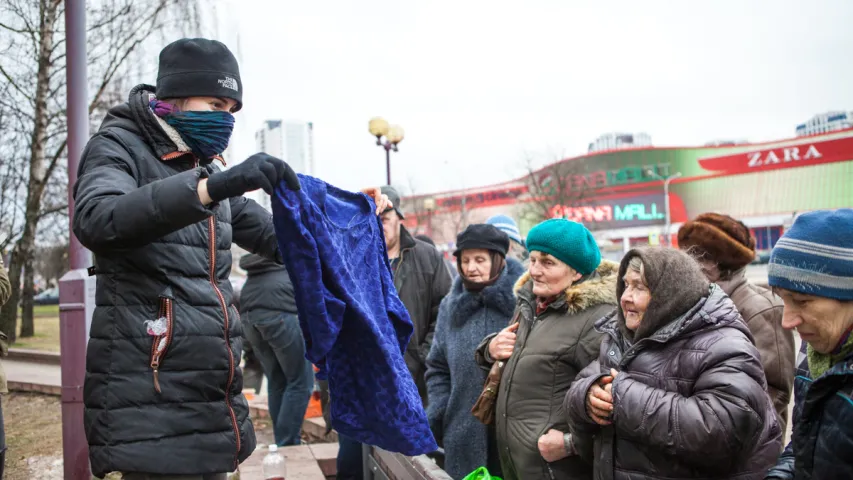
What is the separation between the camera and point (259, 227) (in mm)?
Result: 2969

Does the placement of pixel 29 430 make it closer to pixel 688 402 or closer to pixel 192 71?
pixel 192 71

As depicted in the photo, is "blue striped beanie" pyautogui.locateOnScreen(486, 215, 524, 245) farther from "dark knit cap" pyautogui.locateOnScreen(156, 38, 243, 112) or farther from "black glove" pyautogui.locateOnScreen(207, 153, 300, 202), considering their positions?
"black glove" pyautogui.locateOnScreen(207, 153, 300, 202)

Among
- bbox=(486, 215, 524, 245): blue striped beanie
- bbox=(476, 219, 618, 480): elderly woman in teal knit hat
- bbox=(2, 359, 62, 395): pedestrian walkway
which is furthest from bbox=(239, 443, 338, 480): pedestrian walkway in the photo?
bbox=(2, 359, 62, 395): pedestrian walkway

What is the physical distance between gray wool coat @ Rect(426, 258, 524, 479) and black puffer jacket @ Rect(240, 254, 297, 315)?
6.55 ft

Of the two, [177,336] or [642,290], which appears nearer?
[177,336]

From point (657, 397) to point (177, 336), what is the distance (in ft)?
5.78

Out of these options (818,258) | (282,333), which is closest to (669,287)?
(818,258)

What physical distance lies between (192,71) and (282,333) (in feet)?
13.0

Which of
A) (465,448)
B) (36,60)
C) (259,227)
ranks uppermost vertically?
(36,60)

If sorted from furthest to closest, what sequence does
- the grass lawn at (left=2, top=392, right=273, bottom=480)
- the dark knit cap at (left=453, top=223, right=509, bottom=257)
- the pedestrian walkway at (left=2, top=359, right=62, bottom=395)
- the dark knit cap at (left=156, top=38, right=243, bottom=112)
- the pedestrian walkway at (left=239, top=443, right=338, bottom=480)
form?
1. the pedestrian walkway at (left=2, top=359, right=62, bottom=395)
2. the grass lawn at (left=2, top=392, right=273, bottom=480)
3. the pedestrian walkway at (left=239, top=443, right=338, bottom=480)
4. the dark knit cap at (left=453, top=223, right=509, bottom=257)
5. the dark knit cap at (left=156, top=38, right=243, bottom=112)

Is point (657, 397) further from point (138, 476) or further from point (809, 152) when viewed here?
point (809, 152)

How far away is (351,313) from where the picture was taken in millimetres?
2693

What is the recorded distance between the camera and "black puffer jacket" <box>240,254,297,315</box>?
6.16 meters

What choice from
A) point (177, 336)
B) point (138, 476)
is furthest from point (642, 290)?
point (138, 476)
